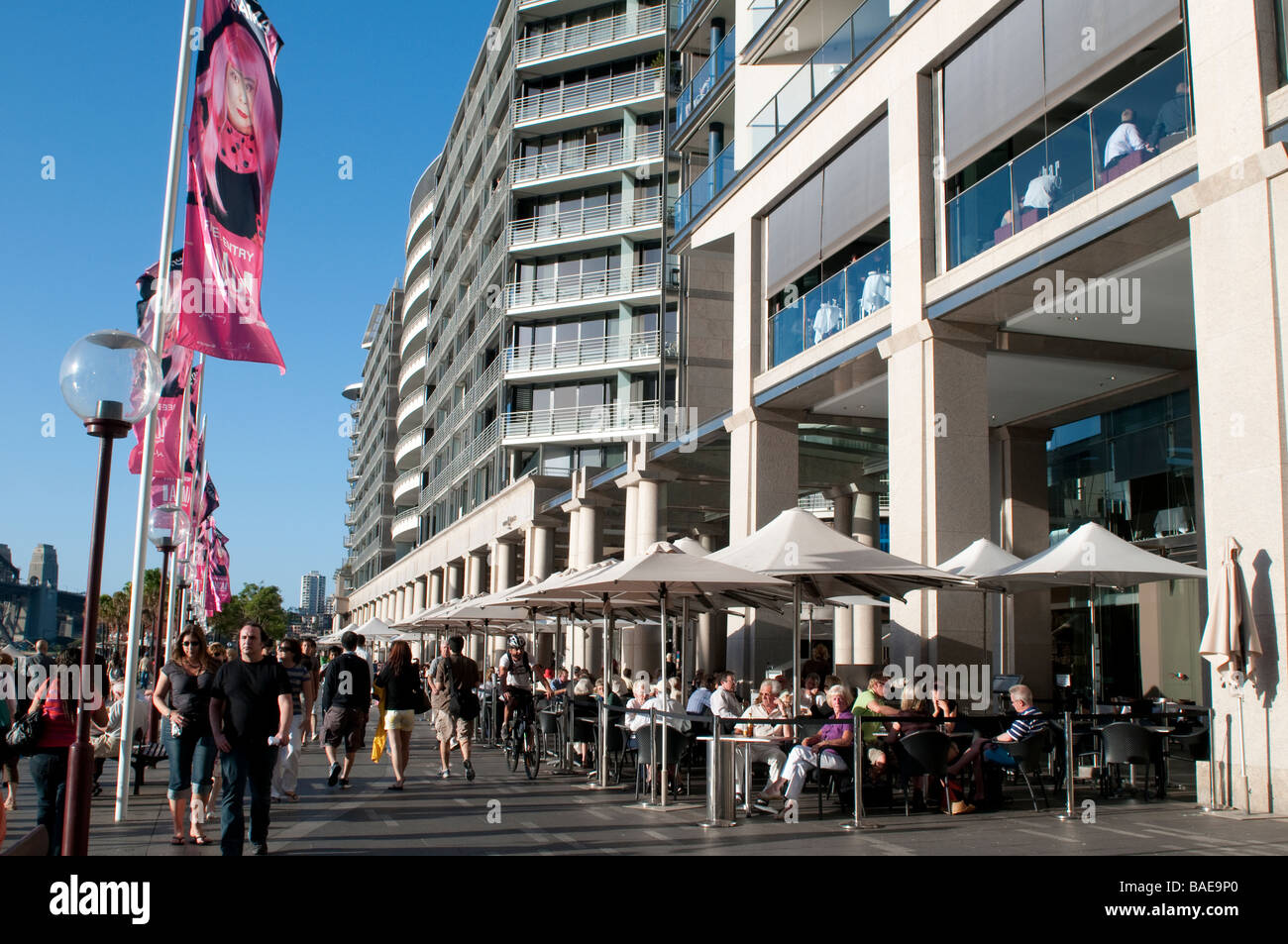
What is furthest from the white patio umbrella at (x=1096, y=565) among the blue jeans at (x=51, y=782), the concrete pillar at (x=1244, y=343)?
the blue jeans at (x=51, y=782)

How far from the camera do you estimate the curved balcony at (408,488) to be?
7300 cm

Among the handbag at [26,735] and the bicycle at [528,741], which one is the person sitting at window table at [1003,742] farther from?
the handbag at [26,735]

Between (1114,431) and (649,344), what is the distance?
990 inches

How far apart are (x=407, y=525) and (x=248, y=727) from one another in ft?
220

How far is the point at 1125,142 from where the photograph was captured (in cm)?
1317

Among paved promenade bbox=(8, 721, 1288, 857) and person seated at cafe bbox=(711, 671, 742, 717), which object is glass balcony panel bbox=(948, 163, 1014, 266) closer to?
person seated at cafe bbox=(711, 671, 742, 717)

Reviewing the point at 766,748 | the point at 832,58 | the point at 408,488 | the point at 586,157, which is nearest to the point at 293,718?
the point at 766,748

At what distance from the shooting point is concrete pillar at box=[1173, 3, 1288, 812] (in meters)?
10.5

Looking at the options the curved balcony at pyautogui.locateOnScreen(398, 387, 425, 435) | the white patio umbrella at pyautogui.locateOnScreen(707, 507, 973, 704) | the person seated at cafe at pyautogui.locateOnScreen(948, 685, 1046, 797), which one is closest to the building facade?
the person seated at cafe at pyautogui.locateOnScreen(948, 685, 1046, 797)

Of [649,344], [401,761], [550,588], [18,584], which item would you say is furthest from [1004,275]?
[18,584]

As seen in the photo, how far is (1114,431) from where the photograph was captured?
20984 mm

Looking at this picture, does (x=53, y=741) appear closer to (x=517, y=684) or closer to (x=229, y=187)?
(x=229, y=187)

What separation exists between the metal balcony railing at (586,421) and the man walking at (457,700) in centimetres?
2818
